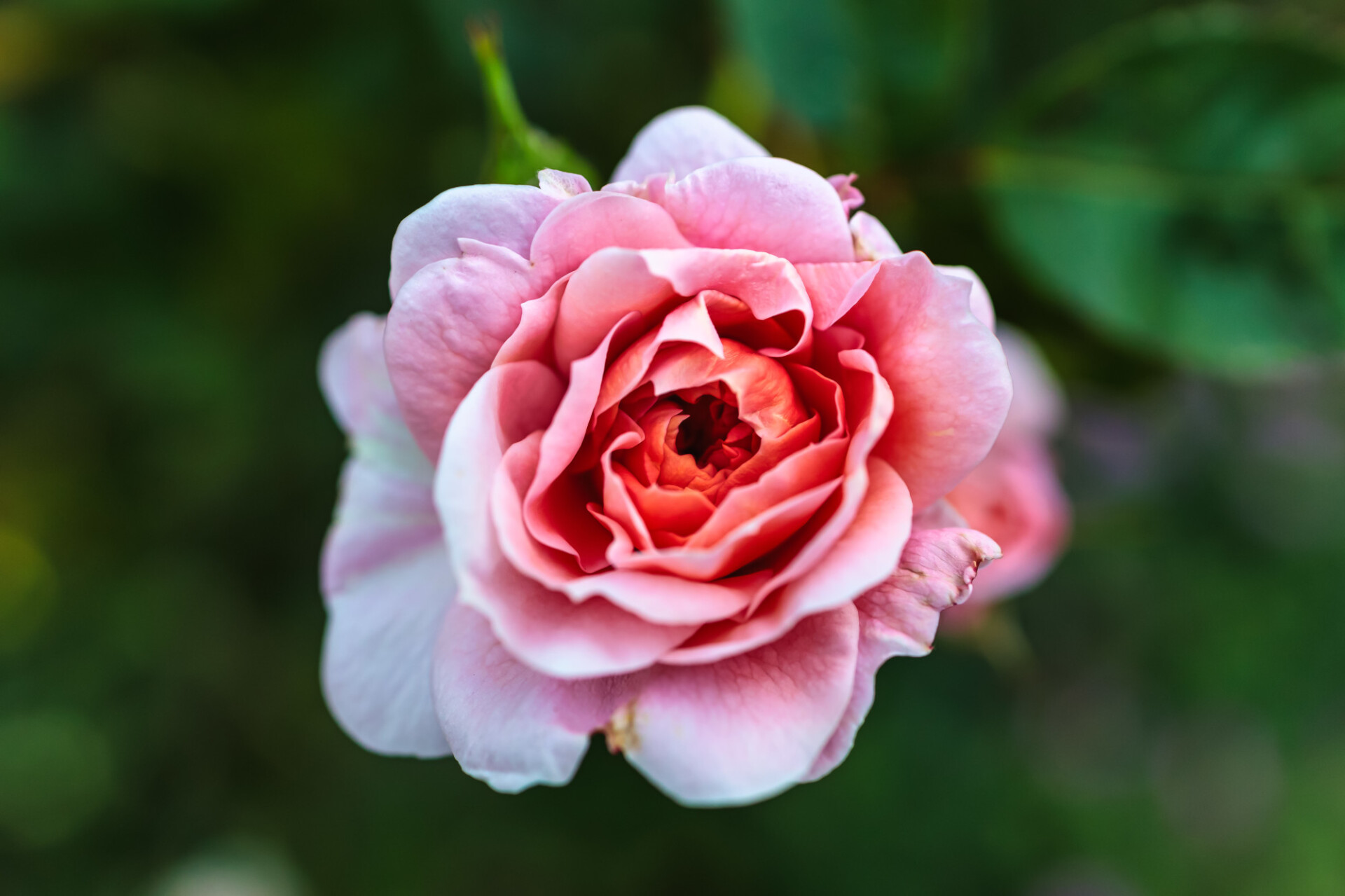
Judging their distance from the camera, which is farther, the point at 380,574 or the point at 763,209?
the point at 380,574

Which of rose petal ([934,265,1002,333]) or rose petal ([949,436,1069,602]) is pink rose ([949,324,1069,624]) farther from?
rose petal ([934,265,1002,333])

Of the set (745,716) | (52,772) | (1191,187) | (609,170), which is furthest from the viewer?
(52,772)

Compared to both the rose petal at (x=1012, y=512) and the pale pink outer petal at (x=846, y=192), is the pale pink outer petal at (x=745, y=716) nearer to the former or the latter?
the pale pink outer petal at (x=846, y=192)

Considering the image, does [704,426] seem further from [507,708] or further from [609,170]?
[609,170]

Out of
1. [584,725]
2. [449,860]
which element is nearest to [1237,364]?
[584,725]

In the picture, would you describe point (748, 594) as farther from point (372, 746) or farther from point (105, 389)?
point (105, 389)

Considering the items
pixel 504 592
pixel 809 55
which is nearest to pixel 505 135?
pixel 504 592

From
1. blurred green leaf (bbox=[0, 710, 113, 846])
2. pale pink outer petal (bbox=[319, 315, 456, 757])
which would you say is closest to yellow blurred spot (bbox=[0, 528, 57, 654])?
blurred green leaf (bbox=[0, 710, 113, 846])
